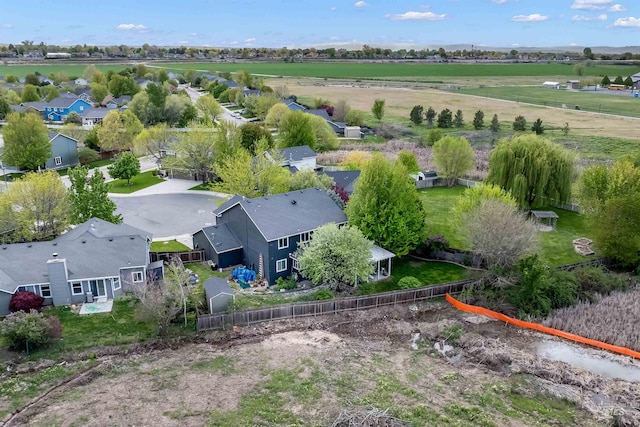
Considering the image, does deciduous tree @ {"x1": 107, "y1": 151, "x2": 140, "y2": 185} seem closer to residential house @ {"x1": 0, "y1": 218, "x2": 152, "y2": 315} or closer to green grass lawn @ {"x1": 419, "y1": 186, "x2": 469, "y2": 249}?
residential house @ {"x1": 0, "y1": 218, "x2": 152, "y2": 315}

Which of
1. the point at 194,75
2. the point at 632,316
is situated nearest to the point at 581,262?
the point at 632,316

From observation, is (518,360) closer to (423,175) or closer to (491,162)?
(491,162)

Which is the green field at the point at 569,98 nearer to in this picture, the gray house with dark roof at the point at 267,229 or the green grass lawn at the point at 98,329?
the gray house with dark roof at the point at 267,229

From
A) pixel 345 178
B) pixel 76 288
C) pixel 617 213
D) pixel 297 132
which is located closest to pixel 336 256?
pixel 76 288

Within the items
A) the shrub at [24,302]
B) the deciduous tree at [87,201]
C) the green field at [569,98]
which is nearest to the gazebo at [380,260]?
the deciduous tree at [87,201]

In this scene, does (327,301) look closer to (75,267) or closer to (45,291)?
(75,267)

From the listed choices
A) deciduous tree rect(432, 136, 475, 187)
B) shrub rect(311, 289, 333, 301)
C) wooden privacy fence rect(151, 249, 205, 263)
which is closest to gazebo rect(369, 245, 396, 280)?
shrub rect(311, 289, 333, 301)
